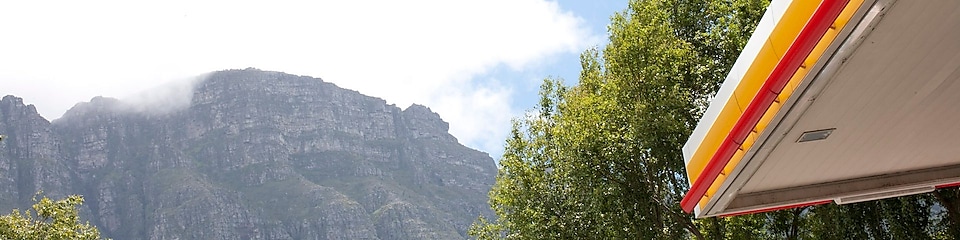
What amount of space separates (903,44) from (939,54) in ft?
2.06

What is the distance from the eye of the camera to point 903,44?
214 inches

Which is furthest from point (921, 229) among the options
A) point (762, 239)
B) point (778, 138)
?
point (778, 138)

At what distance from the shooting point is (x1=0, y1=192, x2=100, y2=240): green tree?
95.2ft

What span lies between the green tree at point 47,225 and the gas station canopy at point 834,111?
27.3 m

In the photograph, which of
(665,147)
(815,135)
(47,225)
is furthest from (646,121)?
(47,225)

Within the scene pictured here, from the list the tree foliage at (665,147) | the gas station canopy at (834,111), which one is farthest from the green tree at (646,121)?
the gas station canopy at (834,111)

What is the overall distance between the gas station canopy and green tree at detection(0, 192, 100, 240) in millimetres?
27268

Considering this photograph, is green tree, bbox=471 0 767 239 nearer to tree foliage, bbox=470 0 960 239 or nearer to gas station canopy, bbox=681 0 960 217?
tree foliage, bbox=470 0 960 239

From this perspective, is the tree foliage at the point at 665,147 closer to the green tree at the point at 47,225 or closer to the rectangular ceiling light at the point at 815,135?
the rectangular ceiling light at the point at 815,135

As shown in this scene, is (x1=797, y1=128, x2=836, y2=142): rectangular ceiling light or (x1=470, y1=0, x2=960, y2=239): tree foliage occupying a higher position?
(x1=470, y1=0, x2=960, y2=239): tree foliage

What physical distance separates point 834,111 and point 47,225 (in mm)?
30193

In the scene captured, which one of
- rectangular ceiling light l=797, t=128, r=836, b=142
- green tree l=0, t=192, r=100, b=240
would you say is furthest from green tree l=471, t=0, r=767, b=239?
green tree l=0, t=192, r=100, b=240

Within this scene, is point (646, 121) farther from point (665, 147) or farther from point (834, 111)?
point (834, 111)

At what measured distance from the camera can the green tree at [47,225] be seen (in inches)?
1142
